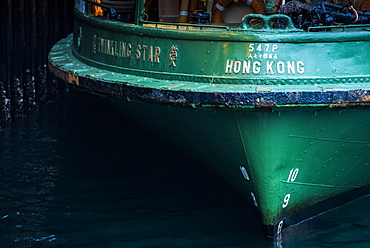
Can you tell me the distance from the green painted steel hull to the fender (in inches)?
33.8

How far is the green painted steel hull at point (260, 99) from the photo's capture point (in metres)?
6.08

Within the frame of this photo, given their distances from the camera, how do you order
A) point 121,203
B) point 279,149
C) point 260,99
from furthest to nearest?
point 121,203 → point 279,149 → point 260,99

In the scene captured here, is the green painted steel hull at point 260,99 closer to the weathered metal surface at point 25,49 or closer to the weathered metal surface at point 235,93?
the weathered metal surface at point 235,93

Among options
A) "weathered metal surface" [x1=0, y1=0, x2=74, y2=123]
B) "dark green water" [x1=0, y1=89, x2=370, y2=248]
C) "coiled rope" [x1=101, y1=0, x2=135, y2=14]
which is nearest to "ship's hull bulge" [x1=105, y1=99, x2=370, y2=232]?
"dark green water" [x1=0, y1=89, x2=370, y2=248]

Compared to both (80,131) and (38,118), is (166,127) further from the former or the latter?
(38,118)

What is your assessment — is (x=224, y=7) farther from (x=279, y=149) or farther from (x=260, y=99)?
(x=260, y=99)

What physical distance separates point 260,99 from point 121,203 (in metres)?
2.59

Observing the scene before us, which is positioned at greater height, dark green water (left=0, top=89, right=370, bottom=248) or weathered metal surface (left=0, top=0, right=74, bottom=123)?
weathered metal surface (left=0, top=0, right=74, bottom=123)

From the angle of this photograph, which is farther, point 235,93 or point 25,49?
point 25,49

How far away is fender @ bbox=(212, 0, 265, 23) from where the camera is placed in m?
7.61

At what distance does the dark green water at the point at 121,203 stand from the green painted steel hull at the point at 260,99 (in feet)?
1.38

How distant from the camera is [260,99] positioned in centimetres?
590

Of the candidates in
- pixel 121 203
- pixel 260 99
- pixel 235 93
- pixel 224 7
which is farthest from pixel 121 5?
pixel 260 99

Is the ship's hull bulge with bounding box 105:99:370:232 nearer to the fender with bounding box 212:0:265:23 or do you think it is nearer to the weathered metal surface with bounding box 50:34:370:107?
the weathered metal surface with bounding box 50:34:370:107
